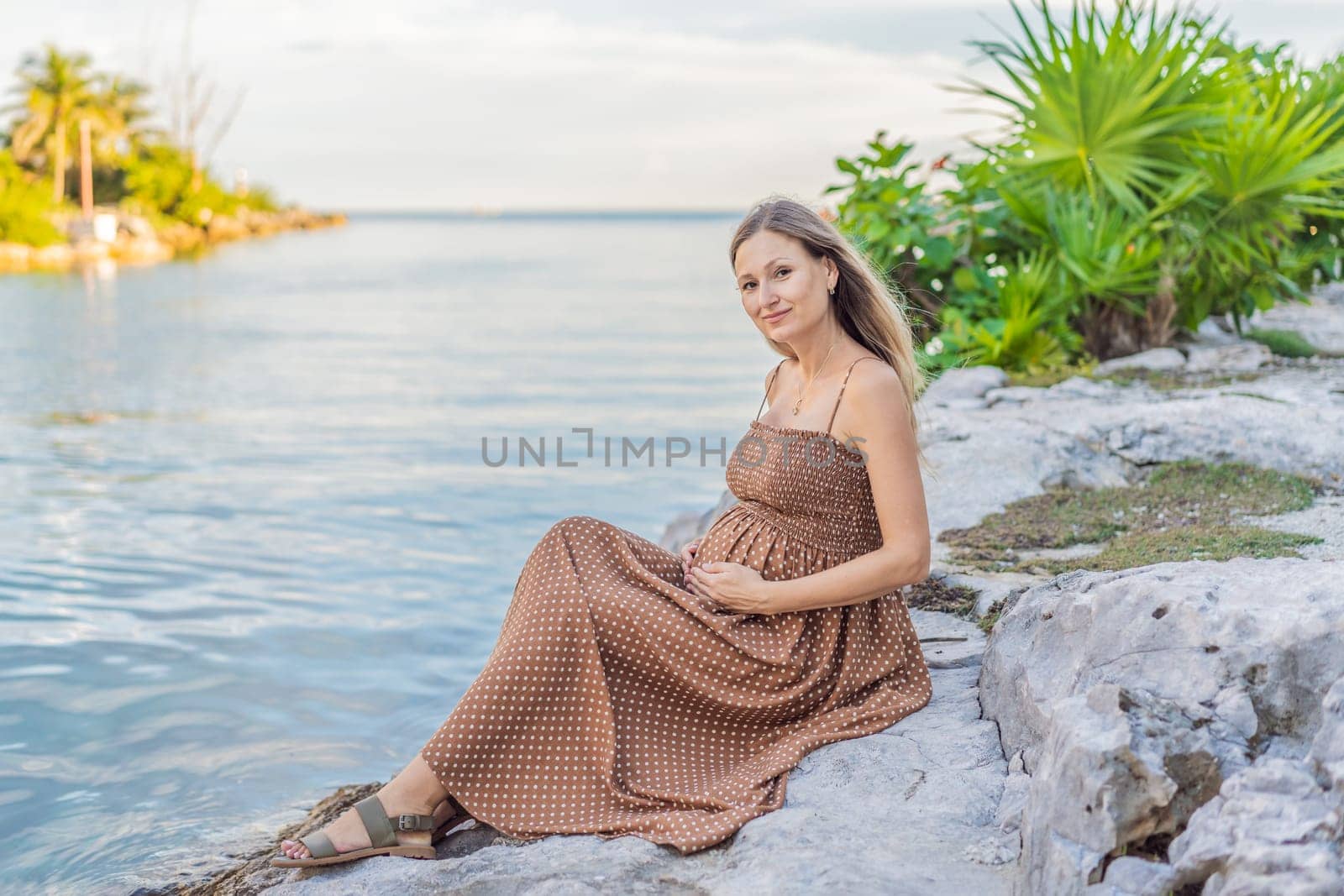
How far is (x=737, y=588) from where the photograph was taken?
9.31ft

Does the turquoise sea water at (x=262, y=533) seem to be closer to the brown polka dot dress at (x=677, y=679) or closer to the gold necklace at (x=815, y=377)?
the brown polka dot dress at (x=677, y=679)

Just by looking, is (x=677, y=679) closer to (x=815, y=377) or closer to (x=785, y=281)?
(x=815, y=377)

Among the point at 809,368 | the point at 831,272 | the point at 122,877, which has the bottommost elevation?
the point at 122,877

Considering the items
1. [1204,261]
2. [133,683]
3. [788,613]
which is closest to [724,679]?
[788,613]

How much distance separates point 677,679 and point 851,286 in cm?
110

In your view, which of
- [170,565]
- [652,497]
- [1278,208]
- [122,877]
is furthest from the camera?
[652,497]

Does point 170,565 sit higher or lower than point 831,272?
lower

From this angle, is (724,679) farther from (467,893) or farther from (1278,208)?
(1278,208)

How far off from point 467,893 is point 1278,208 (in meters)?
7.34

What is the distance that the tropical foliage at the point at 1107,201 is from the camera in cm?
756

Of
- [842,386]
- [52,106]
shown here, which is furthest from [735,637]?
[52,106]

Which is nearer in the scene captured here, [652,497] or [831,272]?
[831,272]

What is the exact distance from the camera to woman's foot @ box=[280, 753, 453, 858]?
2.69m

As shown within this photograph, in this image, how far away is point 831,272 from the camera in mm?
3084
